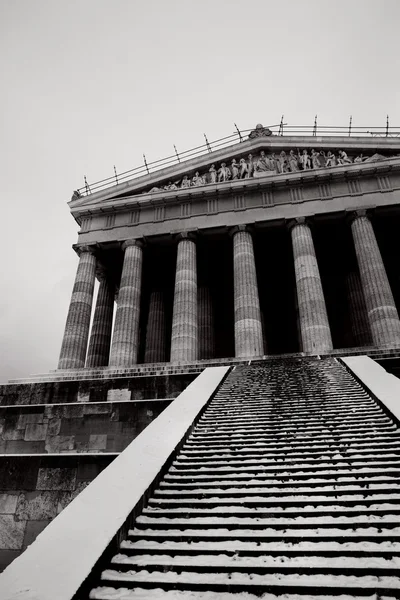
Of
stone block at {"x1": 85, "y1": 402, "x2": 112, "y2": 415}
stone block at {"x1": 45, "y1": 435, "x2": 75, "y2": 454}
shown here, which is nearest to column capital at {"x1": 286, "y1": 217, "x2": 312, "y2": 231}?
stone block at {"x1": 85, "y1": 402, "x2": 112, "y2": 415}

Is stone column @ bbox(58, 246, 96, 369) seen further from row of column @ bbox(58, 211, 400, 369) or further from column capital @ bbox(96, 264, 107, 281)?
column capital @ bbox(96, 264, 107, 281)

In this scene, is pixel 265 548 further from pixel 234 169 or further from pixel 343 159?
pixel 343 159

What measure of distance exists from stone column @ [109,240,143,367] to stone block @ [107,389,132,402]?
858 cm

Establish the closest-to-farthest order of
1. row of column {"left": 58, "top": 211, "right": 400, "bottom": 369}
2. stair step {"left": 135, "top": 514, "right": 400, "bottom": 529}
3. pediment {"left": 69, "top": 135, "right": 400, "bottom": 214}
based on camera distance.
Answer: stair step {"left": 135, "top": 514, "right": 400, "bottom": 529} < row of column {"left": 58, "top": 211, "right": 400, "bottom": 369} < pediment {"left": 69, "top": 135, "right": 400, "bottom": 214}

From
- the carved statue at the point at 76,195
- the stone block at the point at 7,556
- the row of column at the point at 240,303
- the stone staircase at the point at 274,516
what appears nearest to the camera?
the stone staircase at the point at 274,516

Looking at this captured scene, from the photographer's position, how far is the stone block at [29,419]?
9836mm

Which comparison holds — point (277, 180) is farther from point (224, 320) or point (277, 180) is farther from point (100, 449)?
point (100, 449)

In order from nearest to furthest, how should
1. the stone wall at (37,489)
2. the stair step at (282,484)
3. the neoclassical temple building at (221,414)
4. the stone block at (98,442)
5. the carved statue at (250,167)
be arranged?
the neoclassical temple building at (221,414) < the stair step at (282,484) < the stone wall at (37,489) < the stone block at (98,442) < the carved statue at (250,167)

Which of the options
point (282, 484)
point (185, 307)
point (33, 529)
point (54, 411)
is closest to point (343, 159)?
point (185, 307)

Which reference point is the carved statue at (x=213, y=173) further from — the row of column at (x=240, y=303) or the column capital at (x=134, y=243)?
the column capital at (x=134, y=243)

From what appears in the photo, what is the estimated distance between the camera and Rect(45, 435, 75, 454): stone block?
9406mm

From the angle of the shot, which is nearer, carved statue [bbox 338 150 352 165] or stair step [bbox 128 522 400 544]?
stair step [bbox 128 522 400 544]

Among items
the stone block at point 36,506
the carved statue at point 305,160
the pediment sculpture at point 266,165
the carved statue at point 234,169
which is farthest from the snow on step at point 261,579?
the carved statue at point 234,169

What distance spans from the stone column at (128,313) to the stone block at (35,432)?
10.0 metres
